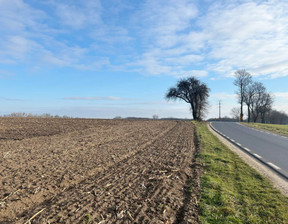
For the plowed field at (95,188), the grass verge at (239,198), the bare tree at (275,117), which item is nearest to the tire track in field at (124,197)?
the plowed field at (95,188)

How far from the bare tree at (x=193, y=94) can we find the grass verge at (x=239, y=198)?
42914mm

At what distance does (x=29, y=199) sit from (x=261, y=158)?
9.00 m

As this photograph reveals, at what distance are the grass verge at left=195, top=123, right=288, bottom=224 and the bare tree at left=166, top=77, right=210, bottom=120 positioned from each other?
42.9 metres

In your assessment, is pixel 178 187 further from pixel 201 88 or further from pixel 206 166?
pixel 201 88

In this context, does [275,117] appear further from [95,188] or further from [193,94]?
[95,188]

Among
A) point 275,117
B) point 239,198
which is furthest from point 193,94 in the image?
point 275,117

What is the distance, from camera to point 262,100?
245 ft

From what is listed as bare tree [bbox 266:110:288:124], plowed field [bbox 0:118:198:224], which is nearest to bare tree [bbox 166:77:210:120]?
plowed field [bbox 0:118:198:224]

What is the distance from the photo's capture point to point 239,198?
508 cm

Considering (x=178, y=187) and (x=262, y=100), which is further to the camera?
(x=262, y=100)

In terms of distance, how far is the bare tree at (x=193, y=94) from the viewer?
49.7m

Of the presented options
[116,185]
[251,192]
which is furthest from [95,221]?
[251,192]

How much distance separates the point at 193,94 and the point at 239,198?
154 ft

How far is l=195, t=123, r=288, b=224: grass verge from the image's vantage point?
13.6ft
